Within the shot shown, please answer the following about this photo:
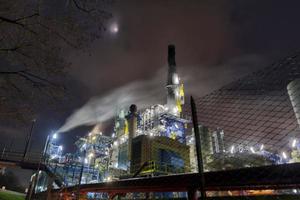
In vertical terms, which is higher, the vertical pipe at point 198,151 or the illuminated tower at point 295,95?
the illuminated tower at point 295,95

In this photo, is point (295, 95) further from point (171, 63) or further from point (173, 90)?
point (171, 63)

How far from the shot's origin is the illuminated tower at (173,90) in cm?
4697

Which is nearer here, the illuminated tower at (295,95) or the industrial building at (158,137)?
the illuminated tower at (295,95)

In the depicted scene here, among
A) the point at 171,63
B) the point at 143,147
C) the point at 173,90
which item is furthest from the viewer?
the point at 171,63

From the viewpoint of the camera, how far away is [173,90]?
165ft

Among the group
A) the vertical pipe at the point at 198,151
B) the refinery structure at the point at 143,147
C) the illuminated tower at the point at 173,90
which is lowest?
the vertical pipe at the point at 198,151

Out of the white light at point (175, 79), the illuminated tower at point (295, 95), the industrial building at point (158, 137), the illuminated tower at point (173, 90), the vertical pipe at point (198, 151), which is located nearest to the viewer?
the vertical pipe at point (198, 151)

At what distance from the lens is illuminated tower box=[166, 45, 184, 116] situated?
47.0 metres

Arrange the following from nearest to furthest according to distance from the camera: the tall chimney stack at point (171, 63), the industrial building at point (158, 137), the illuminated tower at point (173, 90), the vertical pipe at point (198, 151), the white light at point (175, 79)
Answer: the vertical pipe at point (198, 151), the industrial building at point (158, 137), the illuminated tower at point (173, 90), the white light at point (175, 79), the tall chimney stack at point (171, 63)

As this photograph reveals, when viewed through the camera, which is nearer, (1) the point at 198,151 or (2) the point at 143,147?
(1) the point at 198,151

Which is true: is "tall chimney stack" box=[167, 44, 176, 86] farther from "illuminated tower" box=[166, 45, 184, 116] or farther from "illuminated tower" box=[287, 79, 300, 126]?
"illuminated tower" box=[287, 79, 300, 126]

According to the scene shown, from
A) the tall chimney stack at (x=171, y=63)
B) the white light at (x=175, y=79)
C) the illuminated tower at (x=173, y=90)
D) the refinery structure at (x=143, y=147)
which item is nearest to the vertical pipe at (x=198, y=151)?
the refinery structure at (x=143, y=147)

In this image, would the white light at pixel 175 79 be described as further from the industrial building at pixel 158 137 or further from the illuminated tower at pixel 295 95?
the illuminated tower at pixel 295 95

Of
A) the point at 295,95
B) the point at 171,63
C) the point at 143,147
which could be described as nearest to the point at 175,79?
the point at 171,63
